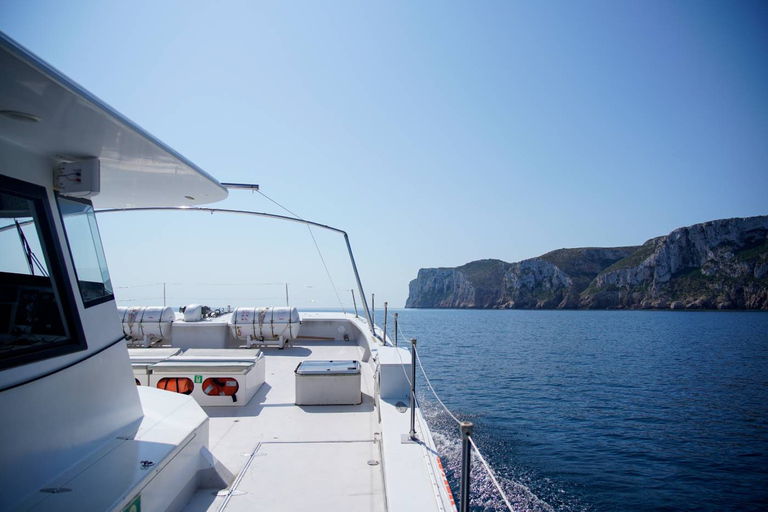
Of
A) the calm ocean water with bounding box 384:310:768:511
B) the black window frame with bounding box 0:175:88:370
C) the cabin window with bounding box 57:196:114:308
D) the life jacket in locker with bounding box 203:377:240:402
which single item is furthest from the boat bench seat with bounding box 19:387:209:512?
the calm ocean water with bounding box 384:310:768:511

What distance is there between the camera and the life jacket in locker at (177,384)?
5.94m

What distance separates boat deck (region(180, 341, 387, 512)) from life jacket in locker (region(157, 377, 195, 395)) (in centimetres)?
43

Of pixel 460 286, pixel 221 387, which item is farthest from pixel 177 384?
pixel 460 286

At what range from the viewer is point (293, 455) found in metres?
4.27

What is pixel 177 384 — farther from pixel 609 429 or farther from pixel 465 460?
pixel 609 429

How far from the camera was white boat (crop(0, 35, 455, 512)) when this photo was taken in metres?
2.36

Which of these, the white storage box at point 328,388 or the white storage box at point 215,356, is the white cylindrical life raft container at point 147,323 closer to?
the white storage box at point 215,356

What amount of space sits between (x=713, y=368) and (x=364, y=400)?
31.7 meters

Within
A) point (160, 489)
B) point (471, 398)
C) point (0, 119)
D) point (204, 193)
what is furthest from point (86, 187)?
point (471, 398)

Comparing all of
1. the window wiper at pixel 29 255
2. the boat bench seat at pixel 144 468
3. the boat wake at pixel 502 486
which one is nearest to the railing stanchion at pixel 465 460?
the boat bench seat at pixel 144 468

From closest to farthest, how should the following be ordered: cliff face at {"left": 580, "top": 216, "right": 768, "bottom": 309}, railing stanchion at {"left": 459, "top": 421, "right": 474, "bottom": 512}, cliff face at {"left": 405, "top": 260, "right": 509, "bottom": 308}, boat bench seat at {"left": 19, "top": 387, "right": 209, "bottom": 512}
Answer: railing stanchion at {"left": 459, "top": 421, "right": 474, "bottom": 512} → boat bench seat at {"left": 19, "top": 387, "right": 209, "bottom": 512} → cliff face at {"left": 580, "top": 216, "right": 768, "bottom": 309} → cliff face at {"left": 405, "top": 260, "right": 509, "bottom": 308}

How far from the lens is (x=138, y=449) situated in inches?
119

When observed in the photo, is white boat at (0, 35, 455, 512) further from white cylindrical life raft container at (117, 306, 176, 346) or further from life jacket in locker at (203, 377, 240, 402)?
white cylindrical life raft container at (117, 306, 176, 346)

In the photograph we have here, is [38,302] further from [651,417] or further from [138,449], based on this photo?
[651,417]
